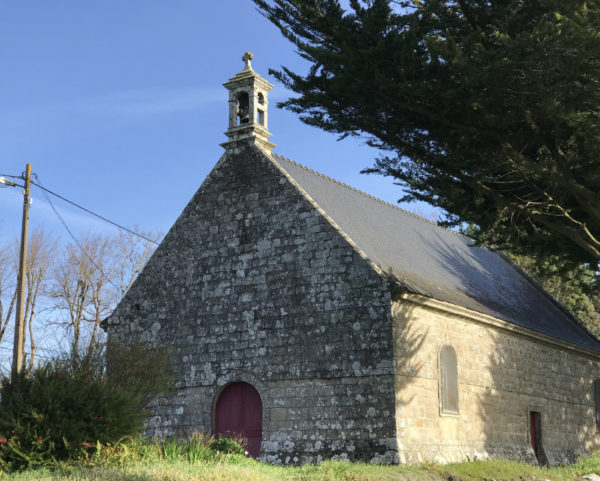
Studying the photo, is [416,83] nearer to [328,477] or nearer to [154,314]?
[328,477]

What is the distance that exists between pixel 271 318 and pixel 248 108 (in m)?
5.93

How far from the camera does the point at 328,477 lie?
1231 centimetres

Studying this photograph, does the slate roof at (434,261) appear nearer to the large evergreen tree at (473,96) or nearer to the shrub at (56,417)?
the large evergreen tree at (473,96)

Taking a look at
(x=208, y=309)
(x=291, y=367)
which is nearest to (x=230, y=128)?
(x=208, y=309)

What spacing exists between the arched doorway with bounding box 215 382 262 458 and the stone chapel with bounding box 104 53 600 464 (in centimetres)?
3

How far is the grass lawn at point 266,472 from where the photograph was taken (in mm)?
10750

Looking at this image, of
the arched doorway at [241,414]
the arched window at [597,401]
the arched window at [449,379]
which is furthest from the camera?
the arched window at [597,401]

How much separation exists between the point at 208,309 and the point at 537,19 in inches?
440

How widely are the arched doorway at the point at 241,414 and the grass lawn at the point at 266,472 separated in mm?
4311

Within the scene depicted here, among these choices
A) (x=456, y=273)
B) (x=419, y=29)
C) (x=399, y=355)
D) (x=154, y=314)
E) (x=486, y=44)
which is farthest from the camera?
(x=456, y=273)

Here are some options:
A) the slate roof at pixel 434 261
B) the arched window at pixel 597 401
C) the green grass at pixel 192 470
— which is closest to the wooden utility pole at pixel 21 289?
the green grass at pixel 192 470

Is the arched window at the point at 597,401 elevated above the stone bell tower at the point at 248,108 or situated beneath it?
situated beneath

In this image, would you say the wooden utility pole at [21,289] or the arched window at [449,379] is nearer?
the wooden utility pole at [21,289]

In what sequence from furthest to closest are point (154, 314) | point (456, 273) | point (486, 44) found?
point (456, 273) < point (154, 314) < point (486, 44)
